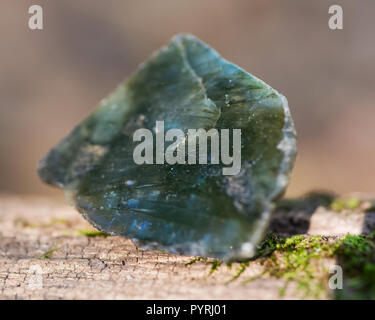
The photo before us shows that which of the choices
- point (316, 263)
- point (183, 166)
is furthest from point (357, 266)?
point (183, 166)

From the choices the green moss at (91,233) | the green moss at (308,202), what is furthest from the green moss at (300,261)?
the green moss at (91,233)

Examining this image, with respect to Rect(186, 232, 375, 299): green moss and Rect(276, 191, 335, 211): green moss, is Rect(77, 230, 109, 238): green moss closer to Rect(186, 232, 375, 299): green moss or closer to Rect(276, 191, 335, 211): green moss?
Rect(186, 232, 375, 299): green moss

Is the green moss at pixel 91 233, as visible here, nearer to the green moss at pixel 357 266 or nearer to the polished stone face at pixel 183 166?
the polished stone face at pixel 183 166

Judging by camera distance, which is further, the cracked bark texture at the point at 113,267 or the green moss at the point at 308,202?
the green moss at the point at 308,202

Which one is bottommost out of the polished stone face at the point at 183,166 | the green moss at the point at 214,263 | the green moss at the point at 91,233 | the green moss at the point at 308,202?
the green moss at the point at 91,233

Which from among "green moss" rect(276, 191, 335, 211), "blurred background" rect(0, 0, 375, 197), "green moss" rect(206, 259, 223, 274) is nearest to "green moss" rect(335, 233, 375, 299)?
"green moss" rect(206, 259, 223, 274)

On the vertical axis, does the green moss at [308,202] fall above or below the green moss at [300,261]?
below

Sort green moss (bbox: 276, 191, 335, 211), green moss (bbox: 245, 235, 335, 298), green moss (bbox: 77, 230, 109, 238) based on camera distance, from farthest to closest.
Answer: green moss (bbox: 276, 191, 335, 211) < green moss (bbox: 77, 230, 109, 238) < green moss (bbox: 245, 235, 335, 298)

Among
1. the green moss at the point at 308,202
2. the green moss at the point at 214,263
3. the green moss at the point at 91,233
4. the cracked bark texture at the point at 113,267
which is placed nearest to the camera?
the cracked bark texture at the point at 113,267
